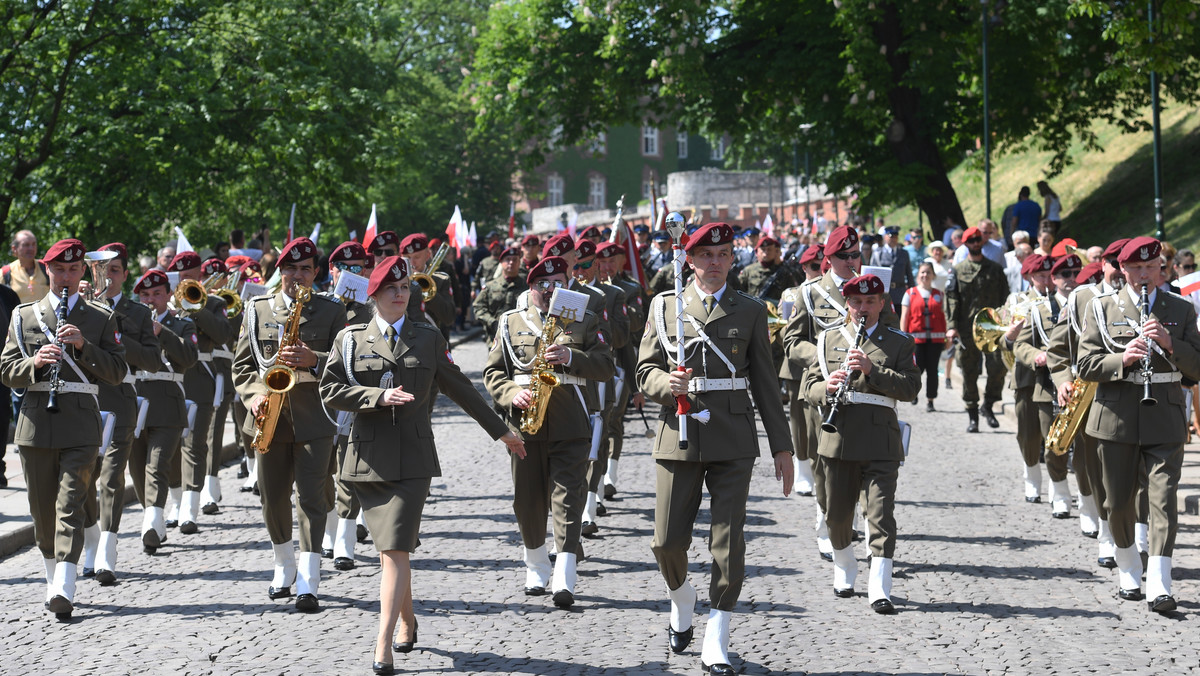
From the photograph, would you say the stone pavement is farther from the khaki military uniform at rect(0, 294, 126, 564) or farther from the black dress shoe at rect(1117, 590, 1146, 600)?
the khaki military uniform at rect(0, 294, 126, 564)

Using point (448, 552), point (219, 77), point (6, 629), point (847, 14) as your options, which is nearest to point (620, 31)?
point (847, 14)

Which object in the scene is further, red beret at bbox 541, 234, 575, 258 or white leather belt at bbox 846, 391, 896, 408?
red beret at bbox 541, 234, 575, 258

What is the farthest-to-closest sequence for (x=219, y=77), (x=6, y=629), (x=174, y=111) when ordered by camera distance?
(x=219, y=77)
(x=174, y=111)
(x=6, y=629)

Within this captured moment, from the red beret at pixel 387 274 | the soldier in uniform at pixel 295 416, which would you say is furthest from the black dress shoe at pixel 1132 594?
the soldier in uniform at pixel 295 416

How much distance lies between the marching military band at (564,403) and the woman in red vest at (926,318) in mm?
5759

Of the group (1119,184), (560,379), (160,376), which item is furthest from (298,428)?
(1119,184)

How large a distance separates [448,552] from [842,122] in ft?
67.3

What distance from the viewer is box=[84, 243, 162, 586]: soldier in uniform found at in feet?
30.0

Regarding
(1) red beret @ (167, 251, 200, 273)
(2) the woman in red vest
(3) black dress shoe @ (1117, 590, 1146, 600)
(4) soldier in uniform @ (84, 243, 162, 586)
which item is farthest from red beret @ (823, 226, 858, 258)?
(2) the woman in red vest

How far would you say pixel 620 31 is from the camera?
28562 millimetres

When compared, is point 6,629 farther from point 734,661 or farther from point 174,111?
point 174,111

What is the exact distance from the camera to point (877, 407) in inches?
335

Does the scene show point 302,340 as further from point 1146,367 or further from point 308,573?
point 1146,367

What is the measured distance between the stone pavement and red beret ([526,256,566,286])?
1.90m
